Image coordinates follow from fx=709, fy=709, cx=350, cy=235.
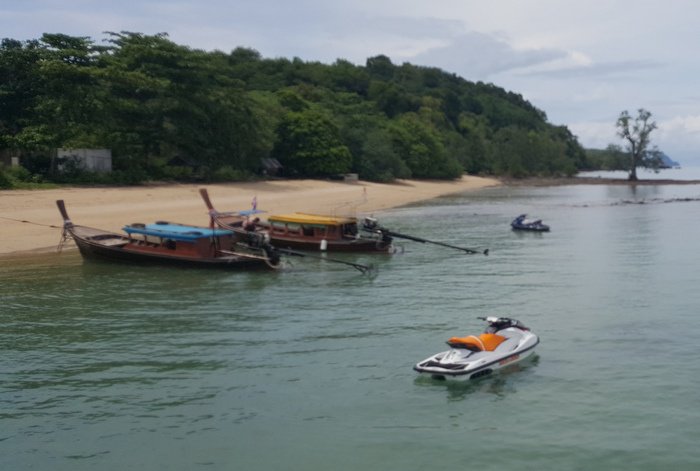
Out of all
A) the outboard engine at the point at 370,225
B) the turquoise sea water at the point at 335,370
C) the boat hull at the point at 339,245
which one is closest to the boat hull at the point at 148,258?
the turquoise sea water at the point at 335,370

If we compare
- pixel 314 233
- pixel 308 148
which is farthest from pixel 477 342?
pixel 308 148

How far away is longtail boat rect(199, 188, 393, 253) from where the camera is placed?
3569cm

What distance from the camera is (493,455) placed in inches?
457

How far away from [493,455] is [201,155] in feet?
190

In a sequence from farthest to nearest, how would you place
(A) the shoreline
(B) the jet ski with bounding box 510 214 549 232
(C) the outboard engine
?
(A) the shoreline < (B) the jet ski with bounding box 510 214 549 232 < (C) the outboard engine

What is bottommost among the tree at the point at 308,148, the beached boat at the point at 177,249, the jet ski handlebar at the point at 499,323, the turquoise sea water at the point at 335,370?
the turquoise sea water at the point at 335,370

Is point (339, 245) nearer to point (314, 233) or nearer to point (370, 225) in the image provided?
point (314, 233)

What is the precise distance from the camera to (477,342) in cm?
1552

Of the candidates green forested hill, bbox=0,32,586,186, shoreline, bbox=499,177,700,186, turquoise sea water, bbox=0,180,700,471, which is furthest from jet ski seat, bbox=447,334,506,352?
shoreline, bbox=499,177,700,186

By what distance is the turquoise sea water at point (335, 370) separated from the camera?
39.1ft

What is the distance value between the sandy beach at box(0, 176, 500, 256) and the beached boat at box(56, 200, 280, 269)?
5.02m

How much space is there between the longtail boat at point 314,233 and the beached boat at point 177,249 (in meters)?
4.76

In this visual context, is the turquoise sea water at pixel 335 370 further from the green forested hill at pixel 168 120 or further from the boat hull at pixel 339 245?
the green forested hill at pixel 168 120

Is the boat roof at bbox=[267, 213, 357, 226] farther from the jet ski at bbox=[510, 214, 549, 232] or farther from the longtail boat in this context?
the jet ski at bbox=[510, 214, 549, 232]
